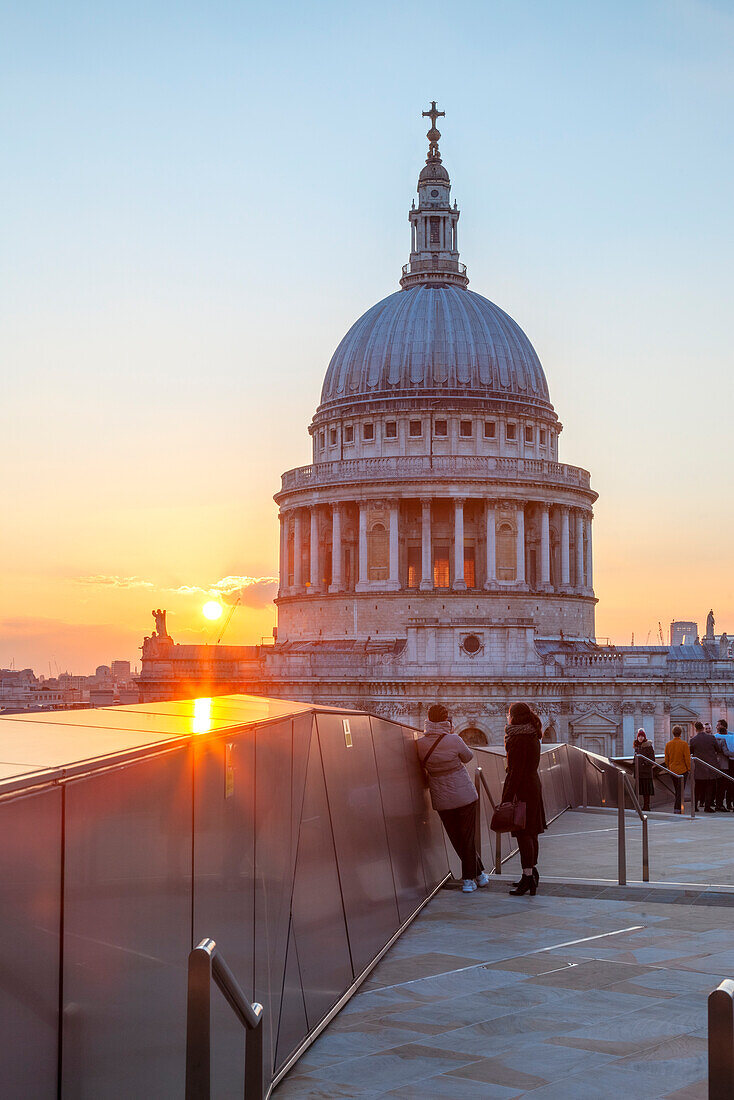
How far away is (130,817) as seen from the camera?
5.70 meters

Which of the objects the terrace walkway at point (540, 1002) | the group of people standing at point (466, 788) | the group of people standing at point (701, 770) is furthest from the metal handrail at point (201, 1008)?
the group of people standing at point (701, 770)

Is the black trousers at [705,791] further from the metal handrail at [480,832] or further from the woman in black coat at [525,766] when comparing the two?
the woman in black coat at [525,766]

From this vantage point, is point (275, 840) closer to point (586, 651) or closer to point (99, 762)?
point (99, 762)

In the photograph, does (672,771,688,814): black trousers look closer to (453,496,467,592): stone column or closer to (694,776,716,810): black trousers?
(694,776,716,810): black trousers

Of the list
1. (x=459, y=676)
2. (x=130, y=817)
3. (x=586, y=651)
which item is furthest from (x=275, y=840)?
(x=586, y=651)

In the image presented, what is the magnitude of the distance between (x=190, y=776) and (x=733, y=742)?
78.7ft

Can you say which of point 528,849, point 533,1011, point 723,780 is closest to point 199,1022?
point 533,1011

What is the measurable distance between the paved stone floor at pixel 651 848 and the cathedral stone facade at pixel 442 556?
4650 cm

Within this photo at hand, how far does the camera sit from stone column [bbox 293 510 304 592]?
88375 mm

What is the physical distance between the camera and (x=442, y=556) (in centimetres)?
8400

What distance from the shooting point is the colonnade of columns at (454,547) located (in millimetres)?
82125

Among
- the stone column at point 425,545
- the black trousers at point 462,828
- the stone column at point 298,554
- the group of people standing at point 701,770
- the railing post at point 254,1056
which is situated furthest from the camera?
the stone column at point 298,554

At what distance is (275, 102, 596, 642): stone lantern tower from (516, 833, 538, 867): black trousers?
64.1m

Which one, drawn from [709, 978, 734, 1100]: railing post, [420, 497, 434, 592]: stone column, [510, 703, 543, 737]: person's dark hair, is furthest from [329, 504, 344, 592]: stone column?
[709, 978, 734, 1100]: railing post
